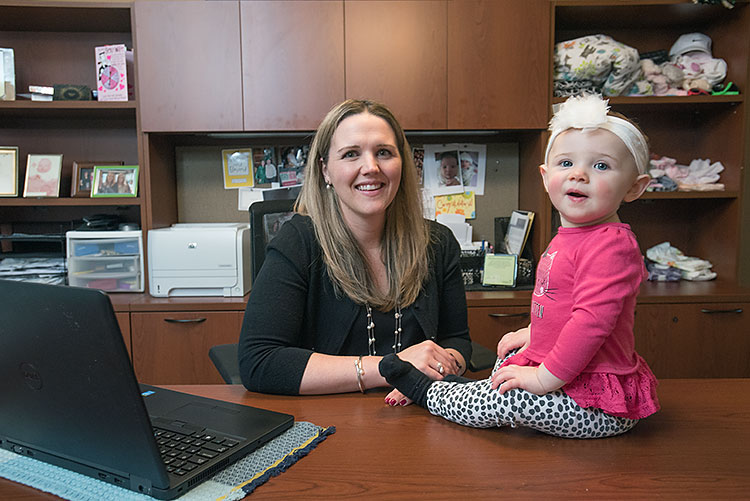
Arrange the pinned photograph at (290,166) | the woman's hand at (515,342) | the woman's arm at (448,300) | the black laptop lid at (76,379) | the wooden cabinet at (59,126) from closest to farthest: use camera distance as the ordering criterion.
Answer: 1. the black laptop lid at (76,379)
2. the woman's hand at (515,342)
3. the woman's arm at (448,300)
4. the wooden cabinet at (59,126)
5. the pinned photograph at (290,166)

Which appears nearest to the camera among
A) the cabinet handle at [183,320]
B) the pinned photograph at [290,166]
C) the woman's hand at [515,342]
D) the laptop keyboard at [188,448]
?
the laptop keyboard at [188,448]

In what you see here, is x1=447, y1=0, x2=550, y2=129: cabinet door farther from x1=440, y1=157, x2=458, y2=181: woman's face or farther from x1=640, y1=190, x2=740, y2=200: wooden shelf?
x1=640, y1=190, x2=740, y2=200: wooden shelf

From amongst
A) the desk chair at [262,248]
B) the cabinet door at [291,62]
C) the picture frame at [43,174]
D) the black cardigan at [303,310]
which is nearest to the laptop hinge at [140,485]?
the black cardigan at [303,310]

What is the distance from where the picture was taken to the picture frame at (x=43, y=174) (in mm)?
2570

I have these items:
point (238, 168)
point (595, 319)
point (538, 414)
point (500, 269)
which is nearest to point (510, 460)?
point (538, 414)

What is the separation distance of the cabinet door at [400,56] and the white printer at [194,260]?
84 cm

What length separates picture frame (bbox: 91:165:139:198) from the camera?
8.30 feet

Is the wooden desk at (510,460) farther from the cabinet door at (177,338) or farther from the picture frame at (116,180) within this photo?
the picture frame at (116,180)

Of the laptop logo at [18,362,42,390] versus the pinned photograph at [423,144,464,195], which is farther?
the pinned photograph at [423,144,464,195]

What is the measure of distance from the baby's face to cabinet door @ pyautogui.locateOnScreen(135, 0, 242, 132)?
1885 mm

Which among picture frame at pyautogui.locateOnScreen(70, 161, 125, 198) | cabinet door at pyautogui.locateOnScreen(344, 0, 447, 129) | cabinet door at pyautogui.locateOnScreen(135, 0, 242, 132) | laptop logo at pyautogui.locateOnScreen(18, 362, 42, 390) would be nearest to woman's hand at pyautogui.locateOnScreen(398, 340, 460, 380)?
laptop logo at pyautogui.locateOnScreen(18, 362, 42, 390)

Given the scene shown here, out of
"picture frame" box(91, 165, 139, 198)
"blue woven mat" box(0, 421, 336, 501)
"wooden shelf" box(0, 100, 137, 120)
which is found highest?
"wooden shelf" box(0, 100, 137, 120)

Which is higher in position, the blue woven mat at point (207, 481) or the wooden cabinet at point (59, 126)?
the wooden cabinet at point (59, 126)

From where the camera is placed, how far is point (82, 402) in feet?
2.18
